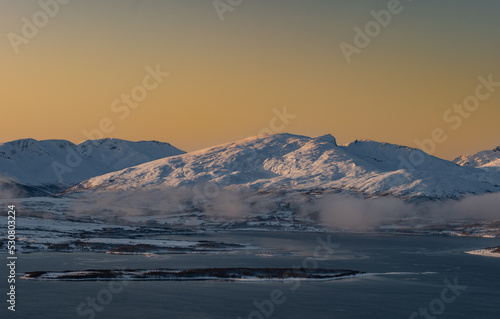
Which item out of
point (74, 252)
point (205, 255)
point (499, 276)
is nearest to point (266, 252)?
point (205, 255)

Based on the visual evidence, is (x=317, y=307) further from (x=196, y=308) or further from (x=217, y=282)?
(x=217, y=282)

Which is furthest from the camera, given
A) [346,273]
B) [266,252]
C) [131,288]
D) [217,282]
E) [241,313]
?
[266,252]
